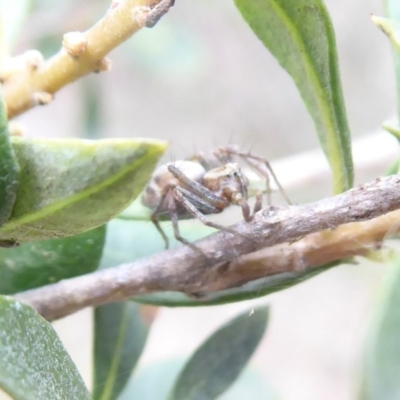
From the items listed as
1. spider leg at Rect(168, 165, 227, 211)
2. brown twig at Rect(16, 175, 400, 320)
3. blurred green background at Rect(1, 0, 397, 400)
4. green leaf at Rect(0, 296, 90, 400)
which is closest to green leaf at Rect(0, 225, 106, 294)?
brown twig at Rect(16, 175, 400, 320)

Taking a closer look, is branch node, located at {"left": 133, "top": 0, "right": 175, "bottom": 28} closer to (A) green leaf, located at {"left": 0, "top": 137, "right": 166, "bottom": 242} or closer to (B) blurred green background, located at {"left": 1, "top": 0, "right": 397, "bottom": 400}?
(A) green leaf, located at {"left": 0, "top": 137, "right": 166, "bottom": 242}

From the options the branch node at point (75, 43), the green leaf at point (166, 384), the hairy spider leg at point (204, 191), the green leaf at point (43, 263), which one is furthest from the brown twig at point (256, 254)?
the green leaf at point (166, 384)

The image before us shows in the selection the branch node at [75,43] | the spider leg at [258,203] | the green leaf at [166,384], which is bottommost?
the green leaf at [166,384]

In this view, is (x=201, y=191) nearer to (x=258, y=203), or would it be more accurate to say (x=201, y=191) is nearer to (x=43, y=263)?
(x=258, y=203)

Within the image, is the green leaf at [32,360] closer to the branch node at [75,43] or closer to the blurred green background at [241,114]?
the branch node at [75,43]

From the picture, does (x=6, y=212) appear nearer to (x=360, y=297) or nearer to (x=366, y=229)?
(x=366, y=229)

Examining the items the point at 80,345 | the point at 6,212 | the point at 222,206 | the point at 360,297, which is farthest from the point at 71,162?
the point at 360,297
